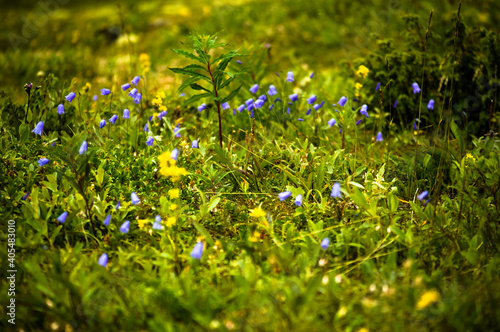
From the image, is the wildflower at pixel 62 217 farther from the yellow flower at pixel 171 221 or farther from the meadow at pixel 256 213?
the yellow flower at pixel 171 221

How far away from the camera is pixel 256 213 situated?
2018mm

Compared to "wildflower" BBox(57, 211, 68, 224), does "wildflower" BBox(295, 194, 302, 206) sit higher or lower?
lower

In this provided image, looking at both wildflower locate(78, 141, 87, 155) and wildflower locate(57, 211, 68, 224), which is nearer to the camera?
wildflower locate(57, 211, 68, 224)

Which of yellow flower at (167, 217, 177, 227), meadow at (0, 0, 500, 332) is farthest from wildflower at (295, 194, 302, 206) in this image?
yellow flower at (167, 217, 177, 227)

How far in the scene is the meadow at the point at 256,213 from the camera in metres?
1.63

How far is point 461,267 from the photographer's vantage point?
6.28 ft

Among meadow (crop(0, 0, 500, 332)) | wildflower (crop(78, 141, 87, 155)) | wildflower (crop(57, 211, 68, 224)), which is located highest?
wildflower (crop(78, 141, 87, 155))

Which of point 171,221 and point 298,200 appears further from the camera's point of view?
point 298,200

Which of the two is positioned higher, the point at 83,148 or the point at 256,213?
the point at 83,148

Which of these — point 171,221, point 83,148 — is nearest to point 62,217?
point 83,148

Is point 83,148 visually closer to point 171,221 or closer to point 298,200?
point 171,221

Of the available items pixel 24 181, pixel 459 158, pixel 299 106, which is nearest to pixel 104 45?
pixel 299 106

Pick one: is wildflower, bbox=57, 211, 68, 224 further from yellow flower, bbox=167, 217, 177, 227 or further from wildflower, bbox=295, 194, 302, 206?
wildflower, bbox=295, 194, 302, 206

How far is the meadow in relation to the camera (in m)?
1.63
